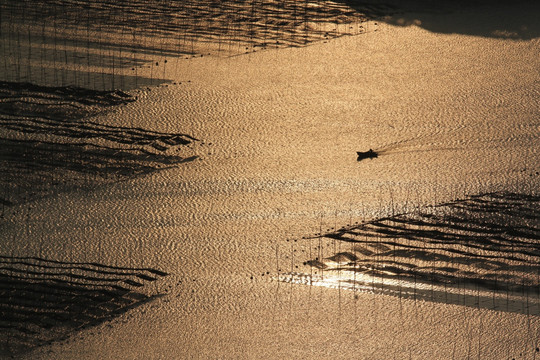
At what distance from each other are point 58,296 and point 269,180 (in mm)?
773

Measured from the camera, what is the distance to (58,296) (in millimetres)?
2297

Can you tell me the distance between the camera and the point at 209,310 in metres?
2.29

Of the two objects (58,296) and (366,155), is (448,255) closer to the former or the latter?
(366,155)

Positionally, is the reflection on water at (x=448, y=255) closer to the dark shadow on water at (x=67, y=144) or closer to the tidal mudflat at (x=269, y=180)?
the tidal mudflat at (x=269, y=180)

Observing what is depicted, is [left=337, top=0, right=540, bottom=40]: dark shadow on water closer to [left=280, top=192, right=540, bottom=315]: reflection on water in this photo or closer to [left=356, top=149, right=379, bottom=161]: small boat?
[left=356, top=149, right=379, bottom=161]: small boat

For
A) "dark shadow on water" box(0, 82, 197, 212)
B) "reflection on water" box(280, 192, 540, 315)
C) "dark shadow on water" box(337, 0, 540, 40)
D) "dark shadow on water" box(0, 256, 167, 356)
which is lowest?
"dark shadow on water" box(0, 256, 167, 356)

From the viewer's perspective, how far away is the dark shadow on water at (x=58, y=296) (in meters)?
2.17

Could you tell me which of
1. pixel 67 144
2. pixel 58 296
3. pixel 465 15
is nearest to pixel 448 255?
pixel 58 296

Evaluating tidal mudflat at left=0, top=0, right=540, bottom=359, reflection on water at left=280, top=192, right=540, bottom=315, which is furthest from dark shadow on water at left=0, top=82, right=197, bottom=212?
reflection on water at left=280, top=192, right=540, bottom=315

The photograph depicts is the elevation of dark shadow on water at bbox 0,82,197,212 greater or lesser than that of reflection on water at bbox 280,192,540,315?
greater

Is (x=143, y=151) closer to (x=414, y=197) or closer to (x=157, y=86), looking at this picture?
(x=157, y=86)

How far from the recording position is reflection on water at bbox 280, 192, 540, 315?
7.61 feet

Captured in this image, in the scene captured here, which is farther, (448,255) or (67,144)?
(67,144)

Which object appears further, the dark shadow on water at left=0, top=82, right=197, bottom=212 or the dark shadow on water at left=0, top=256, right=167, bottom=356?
the dark shadow on water at left=0, top=82, right=197, bottom=212
